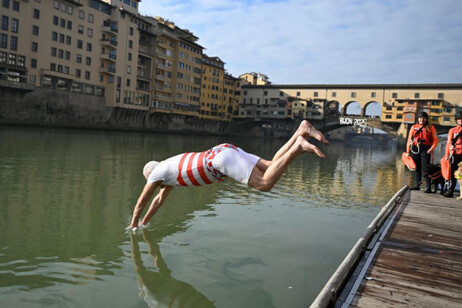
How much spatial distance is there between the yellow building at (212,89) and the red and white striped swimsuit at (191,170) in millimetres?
78856

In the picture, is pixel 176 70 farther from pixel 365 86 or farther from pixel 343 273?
pixel 343 273

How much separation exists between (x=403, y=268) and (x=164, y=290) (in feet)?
9.06

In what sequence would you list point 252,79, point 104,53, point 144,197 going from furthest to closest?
point 252,79 → point 104,53 → point 144,197

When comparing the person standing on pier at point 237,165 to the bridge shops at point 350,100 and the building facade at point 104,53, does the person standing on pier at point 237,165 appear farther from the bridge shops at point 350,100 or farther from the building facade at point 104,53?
the bridge shops at point 350,100

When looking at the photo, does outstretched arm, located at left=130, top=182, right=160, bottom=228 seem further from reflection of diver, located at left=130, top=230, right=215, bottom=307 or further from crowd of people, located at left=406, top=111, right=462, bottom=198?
crowd of people, located at left=406, top=111, right=462, bottom=198

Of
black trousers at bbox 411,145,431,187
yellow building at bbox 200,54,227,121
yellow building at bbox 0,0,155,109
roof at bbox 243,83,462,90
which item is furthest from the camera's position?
yellow building at bbox 200,54,227,121

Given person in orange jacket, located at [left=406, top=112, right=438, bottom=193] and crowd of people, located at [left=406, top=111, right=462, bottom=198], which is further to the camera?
person in orange jacket, located at [left=406, top=112, right=438, bottom=193]

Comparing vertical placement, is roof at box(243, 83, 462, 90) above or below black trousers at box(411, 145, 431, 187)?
above

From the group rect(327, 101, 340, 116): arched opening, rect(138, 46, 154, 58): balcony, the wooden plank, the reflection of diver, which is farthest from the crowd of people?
rect(327, 101, 340, 116): arched opening

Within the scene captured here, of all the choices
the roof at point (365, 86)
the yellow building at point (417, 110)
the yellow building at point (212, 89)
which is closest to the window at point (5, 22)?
the yellow building at point (212, 89)

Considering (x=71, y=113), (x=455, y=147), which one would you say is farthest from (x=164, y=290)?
(x=71, y=113)

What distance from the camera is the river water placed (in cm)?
422

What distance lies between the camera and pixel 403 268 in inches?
170

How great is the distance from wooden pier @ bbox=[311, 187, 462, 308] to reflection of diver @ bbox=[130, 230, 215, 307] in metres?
1.50
